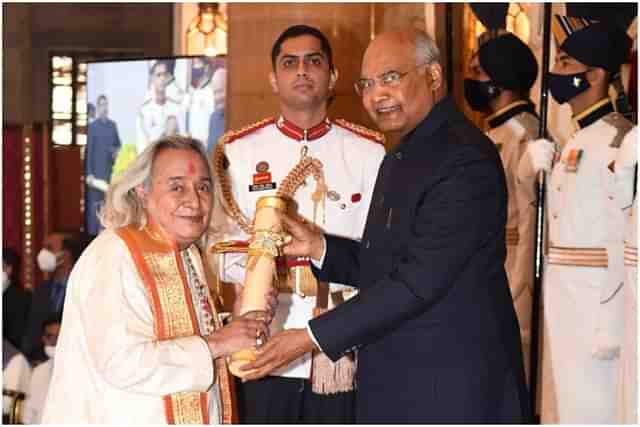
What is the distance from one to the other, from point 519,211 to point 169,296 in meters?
3.98

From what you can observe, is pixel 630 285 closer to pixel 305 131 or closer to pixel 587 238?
pixel 587 238

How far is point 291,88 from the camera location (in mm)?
4715

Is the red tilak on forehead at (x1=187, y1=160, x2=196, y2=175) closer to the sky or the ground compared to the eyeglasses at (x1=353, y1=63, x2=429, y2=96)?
closer to the ground

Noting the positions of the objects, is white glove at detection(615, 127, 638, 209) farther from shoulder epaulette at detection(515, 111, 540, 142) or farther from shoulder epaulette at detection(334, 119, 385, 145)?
shoulder epaulette at detection(515, 111, 540, 142)

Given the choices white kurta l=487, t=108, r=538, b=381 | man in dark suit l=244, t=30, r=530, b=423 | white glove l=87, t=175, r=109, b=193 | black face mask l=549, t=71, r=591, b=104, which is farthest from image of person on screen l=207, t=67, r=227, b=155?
man in dark suit l=244, t=30, r=530, b=423

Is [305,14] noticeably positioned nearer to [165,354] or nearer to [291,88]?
[291,88]

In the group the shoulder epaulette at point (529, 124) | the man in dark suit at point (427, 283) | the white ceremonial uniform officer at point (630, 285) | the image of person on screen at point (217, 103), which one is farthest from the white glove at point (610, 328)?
the image of person on screen at point (217, 103)

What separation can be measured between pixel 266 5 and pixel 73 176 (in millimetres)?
5067

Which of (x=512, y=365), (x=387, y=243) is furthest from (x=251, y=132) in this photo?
(x=512, y=365)

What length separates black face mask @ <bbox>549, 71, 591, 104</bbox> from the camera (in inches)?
237

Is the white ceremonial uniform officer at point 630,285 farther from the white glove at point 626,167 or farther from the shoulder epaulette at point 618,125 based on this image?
the shoulder epaulette at point 618,125

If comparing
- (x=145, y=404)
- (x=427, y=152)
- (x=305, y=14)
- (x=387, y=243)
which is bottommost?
(x=145, y=404)

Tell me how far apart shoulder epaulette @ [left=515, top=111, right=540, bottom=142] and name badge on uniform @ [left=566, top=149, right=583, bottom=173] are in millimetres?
1123

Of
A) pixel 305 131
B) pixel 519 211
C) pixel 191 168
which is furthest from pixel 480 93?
pixel 191 168
